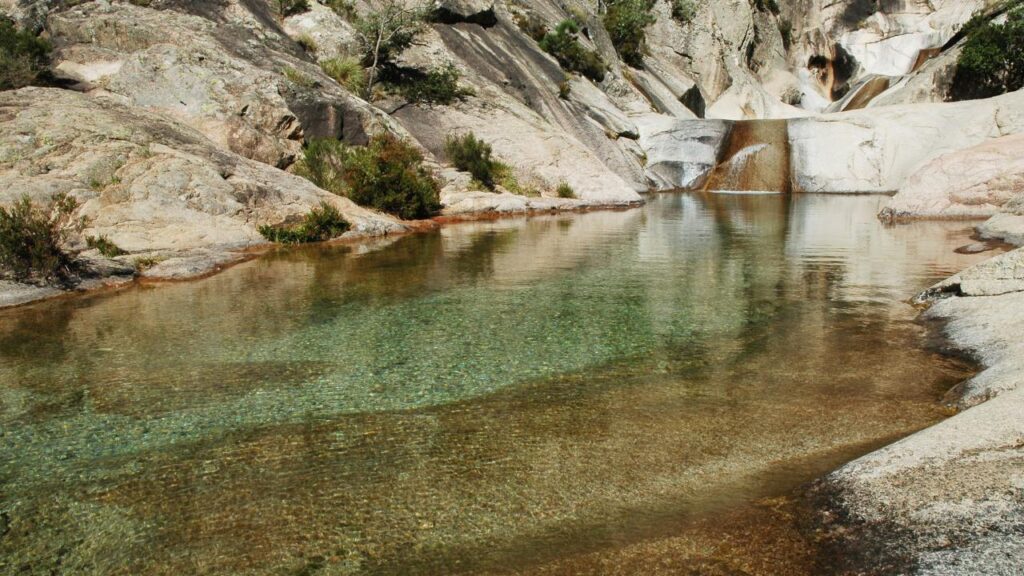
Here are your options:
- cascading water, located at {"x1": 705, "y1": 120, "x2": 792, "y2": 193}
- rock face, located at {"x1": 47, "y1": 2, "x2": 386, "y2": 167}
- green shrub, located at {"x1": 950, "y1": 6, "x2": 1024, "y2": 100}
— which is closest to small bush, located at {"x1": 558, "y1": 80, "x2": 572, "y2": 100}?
cascading water, located at {"x1": 705, "y1": 120, "x2": 792, "y2": 193}

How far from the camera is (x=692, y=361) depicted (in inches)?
281

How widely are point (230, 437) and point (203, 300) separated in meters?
5.77

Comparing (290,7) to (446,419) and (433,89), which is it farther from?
(446,419)

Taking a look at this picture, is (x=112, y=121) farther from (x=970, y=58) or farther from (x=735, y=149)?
(x=970, y=58)

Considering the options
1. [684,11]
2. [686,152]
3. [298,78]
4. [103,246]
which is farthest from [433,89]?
[684,11]

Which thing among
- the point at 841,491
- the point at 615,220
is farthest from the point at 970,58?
the point at 841,491

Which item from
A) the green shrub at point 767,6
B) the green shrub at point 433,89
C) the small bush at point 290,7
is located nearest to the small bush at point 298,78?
the green shrub at point 433,89

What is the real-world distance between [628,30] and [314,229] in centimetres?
4544

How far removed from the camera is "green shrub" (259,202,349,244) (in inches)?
655

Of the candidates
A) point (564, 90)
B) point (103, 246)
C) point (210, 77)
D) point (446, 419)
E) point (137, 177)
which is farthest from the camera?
point (564, 90)

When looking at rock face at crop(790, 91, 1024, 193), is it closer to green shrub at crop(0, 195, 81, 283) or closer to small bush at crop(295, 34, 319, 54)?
small bush at crop(295, 34, 319, 54)

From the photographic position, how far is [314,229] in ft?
56.3

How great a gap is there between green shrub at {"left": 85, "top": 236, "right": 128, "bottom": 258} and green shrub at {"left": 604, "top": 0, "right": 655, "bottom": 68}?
155ft

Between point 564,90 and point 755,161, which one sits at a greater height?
point 564,90
